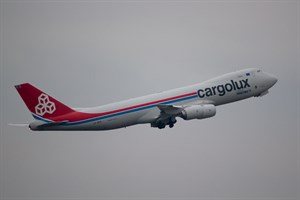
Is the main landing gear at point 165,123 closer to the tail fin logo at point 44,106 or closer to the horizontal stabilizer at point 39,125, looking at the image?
the tail fin logo at point 44,106

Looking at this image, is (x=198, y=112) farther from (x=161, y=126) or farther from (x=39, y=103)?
(x=39, y=103)

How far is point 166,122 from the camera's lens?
96.9 m

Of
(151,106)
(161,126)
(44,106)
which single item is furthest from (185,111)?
(44,106)

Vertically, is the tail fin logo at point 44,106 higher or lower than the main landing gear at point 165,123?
higher

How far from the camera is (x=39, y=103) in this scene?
301 ft

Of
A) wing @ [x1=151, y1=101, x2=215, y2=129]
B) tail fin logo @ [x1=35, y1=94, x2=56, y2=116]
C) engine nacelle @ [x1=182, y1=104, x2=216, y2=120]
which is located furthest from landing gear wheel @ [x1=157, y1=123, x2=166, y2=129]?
tail fin logo @ [x1=35, y1=94, x2=56, y2=116]

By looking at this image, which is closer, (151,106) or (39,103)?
(39,103)

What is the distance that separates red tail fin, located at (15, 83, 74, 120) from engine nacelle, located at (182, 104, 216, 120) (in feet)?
51.2

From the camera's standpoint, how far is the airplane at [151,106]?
9144 centimetres

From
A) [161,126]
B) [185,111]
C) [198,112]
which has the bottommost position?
[161,126]

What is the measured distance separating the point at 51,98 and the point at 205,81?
72.9 feet

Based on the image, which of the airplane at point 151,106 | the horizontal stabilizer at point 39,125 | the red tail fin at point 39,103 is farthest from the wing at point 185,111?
the horizontal stabilizer at point 39,125

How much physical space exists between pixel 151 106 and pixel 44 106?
14.3 meters

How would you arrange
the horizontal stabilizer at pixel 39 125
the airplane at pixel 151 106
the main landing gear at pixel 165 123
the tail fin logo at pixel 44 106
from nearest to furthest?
1. the horizontal stabilizer at pixel 39 125
2. the tail fin logo at pixel 44 106
3. the airplane at pixel 151 106
4. the main landing gear at pixel 165 123
